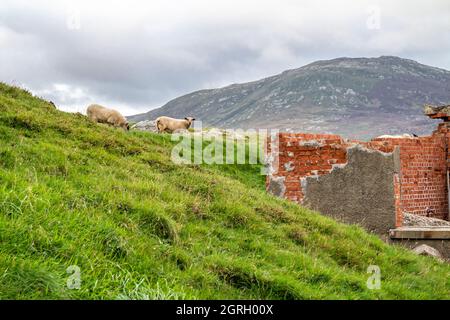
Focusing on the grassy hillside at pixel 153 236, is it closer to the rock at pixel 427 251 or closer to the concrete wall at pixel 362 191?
the rock at pixel 427 251

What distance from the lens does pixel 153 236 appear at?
5.79 metres

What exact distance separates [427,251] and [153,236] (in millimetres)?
6262

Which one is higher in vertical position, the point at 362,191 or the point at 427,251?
the point at 362,191

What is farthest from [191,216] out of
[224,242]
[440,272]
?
[440,272]

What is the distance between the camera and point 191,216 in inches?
279

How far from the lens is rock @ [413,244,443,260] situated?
9.70m

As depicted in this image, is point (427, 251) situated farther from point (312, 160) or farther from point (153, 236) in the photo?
point (153, 236)

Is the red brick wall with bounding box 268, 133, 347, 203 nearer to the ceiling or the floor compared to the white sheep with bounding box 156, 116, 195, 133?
nearer to the floor

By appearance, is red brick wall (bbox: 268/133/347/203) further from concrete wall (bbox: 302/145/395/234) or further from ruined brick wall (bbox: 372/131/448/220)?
ruined brick wall (bbox: 372/131/448/220)

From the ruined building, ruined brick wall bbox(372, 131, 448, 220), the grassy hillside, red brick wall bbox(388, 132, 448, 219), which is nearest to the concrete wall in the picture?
the ruined building

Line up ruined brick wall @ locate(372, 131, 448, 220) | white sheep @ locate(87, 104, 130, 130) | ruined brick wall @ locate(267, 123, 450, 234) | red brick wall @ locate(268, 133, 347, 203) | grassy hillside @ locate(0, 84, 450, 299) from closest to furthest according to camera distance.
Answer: grassy hillside @ locate(0, 84, 450, 299), ruined brick wall @ locate(267, 123, 450, 234), red brick wall @ locate(268, 133, 347, 203), ruined brick wall @ locate(372, 131, 448, 220), white sheep @ locate(87, 104, 130, 130)

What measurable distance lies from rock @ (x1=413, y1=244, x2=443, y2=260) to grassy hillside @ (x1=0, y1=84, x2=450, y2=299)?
0.98 meters

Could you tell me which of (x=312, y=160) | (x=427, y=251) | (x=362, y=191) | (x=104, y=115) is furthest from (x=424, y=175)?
(x=104, y=115)
